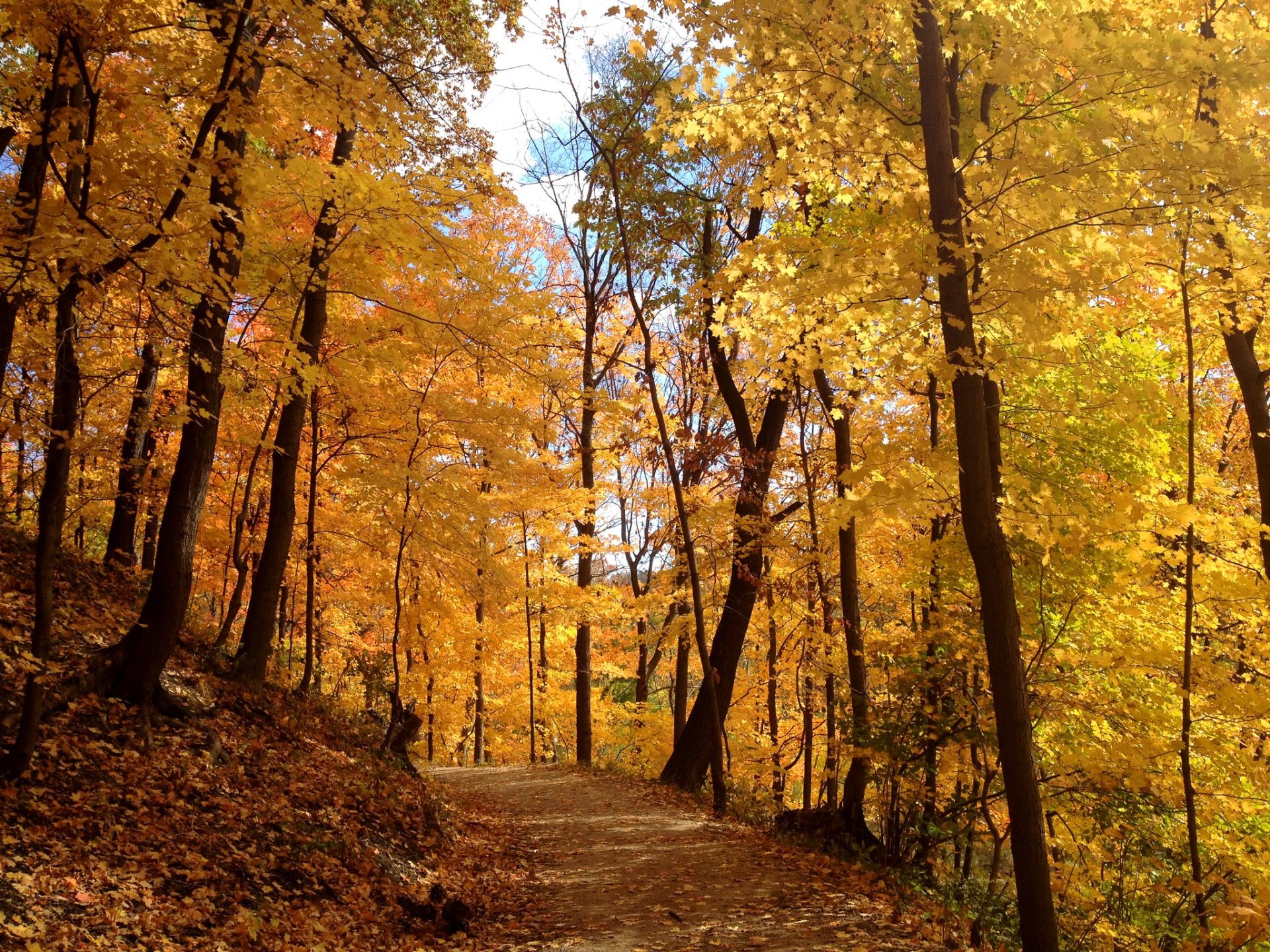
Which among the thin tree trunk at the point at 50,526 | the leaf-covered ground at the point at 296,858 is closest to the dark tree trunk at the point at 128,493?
the leaf-covered ground at the point at 296,858

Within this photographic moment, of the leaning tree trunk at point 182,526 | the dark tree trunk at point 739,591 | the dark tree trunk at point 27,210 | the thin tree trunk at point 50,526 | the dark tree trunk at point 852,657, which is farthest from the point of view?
the dark tree trunk at point 739,591

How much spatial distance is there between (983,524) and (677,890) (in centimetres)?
380

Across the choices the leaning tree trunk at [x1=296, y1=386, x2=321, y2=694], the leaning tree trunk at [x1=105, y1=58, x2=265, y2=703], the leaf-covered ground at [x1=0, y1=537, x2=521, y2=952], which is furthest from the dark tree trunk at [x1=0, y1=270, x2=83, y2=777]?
the leaning tree trunk at [x1=296, y1=386, x2=321, y2=694]

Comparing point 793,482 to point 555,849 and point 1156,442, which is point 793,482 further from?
point 555,849

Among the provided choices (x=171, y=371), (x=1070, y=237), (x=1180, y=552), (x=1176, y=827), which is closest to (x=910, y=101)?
(x=1070, y=237)

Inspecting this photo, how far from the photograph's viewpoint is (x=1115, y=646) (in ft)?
22.7

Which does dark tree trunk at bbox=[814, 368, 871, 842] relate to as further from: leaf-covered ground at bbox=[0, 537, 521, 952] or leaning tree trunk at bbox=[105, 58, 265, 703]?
leaning tree trunk at bbox=[105, 58, 265, 703]

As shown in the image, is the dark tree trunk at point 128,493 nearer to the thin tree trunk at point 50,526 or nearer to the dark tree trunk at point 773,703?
the thin tree trunk at point 50,526

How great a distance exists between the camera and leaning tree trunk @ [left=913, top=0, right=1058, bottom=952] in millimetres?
4184

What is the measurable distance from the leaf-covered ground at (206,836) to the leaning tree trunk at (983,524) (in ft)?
12.3

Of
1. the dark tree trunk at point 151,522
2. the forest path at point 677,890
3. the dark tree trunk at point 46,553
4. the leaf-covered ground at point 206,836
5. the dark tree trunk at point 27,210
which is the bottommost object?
the forest path at point 677,890

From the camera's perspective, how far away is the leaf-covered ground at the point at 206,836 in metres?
3.92

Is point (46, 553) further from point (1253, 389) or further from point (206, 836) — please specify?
point (1253, 389)

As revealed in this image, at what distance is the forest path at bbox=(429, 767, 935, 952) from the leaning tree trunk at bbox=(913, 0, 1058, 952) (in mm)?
917
